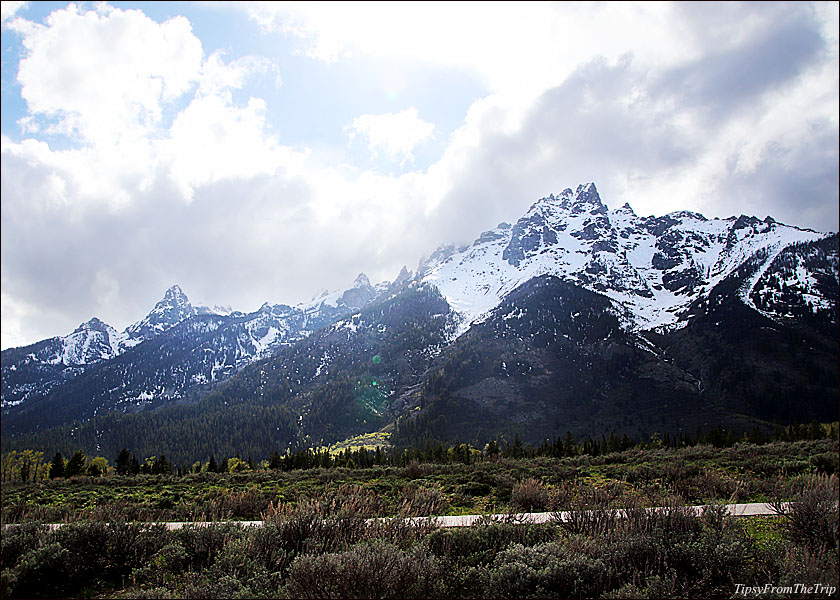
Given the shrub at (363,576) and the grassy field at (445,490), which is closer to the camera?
the shrub at (363,576)

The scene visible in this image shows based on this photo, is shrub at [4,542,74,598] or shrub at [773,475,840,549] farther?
shrub at [773,475,840,549]

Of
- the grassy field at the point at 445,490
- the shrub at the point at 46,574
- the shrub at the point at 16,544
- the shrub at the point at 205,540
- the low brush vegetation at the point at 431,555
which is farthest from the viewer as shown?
the grassy field at the point at 445,490

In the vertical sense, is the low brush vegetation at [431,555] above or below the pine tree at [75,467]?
above

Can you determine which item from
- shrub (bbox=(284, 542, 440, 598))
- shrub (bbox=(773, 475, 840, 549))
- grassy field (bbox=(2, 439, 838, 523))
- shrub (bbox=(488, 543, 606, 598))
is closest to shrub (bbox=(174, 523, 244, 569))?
grassy field (bbox=(2, 439, 838, 523))

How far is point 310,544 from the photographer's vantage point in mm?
7965

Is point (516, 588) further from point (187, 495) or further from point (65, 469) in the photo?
point (65, 469)

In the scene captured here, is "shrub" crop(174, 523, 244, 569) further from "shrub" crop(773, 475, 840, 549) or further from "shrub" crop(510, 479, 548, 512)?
"shrub" crop(773, 475, 840, 549)

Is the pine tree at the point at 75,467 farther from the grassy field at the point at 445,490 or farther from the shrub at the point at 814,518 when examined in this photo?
the shrub at the point at 814,518

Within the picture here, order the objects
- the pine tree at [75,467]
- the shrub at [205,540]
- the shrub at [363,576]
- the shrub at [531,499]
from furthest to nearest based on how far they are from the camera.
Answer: the pine tree at [75,467] → the shrub at [531,499] → the shrub at [205,540] → the shrub at [363,576]

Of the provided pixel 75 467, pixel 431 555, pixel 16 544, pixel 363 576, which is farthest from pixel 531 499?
pixel 75 467

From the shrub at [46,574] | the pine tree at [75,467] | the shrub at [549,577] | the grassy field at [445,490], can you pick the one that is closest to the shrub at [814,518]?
the grassy field at [445,490]

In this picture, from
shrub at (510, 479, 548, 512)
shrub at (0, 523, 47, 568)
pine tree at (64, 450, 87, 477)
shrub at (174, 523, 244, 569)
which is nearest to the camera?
shrub at (174, 523, 244, 569)

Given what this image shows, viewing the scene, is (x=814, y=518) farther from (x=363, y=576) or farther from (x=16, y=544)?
(x=16, y=544)

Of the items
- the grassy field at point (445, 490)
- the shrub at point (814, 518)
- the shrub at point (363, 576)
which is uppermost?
the shrub at point (363, 576)
